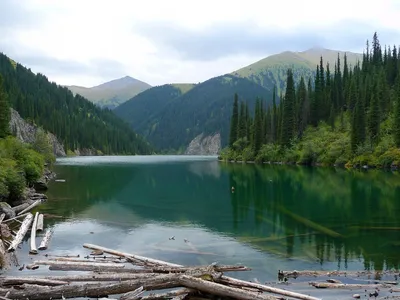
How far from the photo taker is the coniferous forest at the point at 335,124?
120m

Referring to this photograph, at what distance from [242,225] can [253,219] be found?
141 inches

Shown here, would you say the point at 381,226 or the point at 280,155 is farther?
the point at 280,155

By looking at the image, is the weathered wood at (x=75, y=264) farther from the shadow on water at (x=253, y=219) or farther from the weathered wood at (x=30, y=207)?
the weathered wood at (x=30, y=207)

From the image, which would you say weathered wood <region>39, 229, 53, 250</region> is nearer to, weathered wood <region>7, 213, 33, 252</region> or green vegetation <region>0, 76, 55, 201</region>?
weathered wood <region>7, 213, 33, 252</region>

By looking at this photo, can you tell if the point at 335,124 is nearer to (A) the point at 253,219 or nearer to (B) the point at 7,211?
(A) the point at 253,219

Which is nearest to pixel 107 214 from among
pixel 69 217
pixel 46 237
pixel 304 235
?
pixel 69 217

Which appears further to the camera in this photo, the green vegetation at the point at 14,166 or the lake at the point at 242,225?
the green vegetation at the point at 14,166

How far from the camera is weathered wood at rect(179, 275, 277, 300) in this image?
15.5 m

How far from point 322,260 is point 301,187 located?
43882mm

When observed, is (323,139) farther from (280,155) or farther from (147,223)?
(147,223)

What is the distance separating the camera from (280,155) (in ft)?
504

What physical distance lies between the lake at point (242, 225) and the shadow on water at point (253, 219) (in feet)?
0.23

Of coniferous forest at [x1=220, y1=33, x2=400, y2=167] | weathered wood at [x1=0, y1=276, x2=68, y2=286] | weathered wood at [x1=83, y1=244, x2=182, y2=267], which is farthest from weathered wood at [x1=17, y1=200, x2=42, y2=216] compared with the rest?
coniferous forest at [x1=220, y1=33, x2=400, y2=167]

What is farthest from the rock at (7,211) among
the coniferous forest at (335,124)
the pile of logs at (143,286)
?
the coniferous forest at (335,124)
